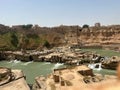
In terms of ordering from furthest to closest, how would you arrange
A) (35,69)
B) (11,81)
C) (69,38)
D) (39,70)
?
1. (69,38)
2. (35,69)
3. (39,70)
4. (11,81)

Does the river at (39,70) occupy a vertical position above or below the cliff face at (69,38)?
below

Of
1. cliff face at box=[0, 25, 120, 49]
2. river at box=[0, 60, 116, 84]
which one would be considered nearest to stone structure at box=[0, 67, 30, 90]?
river at box=[0, 60, 116, 84]

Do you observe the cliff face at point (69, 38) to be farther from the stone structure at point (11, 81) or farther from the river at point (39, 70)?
the stone structure at point (11, 81)

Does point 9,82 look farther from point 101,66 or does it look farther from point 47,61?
point 47,61

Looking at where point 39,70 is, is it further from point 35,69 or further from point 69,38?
point 69,38

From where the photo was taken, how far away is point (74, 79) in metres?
15.0

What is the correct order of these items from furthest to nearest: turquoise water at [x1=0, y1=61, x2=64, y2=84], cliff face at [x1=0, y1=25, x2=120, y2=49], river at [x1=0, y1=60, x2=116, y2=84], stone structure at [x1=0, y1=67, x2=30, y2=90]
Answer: cliff face at [x1=0, y1=25, x2=120, y2=49]
river at [x1=0, y1=60, x2=116, y2=84]
turquoise water at [x1=0, y1=61, x2=64, y2=84]
stone structure at [x1=0, y1=67, x2=30, y2=90]

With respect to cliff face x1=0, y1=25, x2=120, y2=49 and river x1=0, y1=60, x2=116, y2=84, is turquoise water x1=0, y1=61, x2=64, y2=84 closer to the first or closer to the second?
river x1=0, y1=60, x2=116, y2=84

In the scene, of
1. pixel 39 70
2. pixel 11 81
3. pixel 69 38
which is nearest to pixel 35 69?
pixel 39 70

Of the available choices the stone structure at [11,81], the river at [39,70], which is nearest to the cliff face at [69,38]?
the river at [39,70]

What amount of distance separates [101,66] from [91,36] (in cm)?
3647

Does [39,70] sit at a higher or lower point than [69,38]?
lower

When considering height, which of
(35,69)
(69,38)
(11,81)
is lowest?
Answer: (35,69)

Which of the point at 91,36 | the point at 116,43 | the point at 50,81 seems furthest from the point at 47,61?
the point at 91,36
